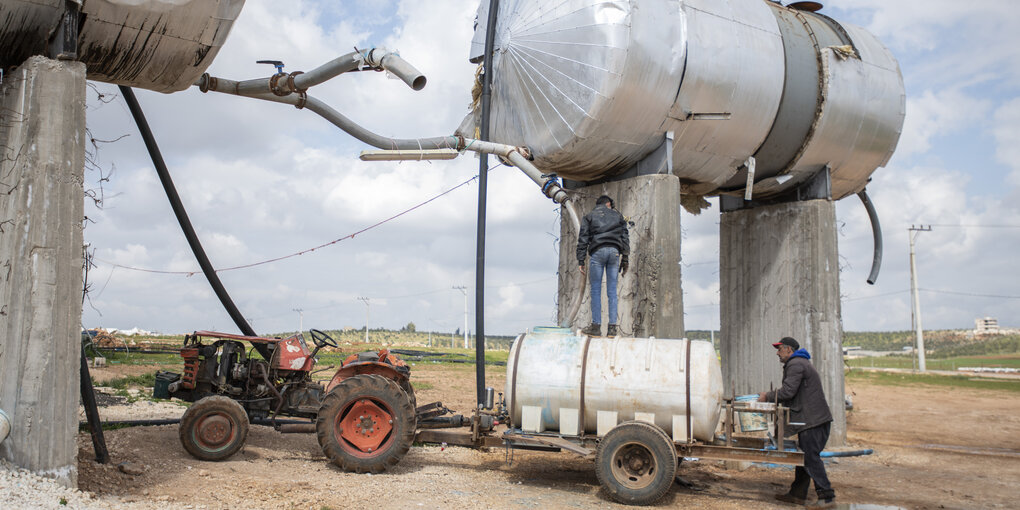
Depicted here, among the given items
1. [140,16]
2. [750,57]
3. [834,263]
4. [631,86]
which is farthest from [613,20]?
[834,263]

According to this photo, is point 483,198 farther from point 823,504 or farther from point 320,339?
point 823,504

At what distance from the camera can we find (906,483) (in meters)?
10.4

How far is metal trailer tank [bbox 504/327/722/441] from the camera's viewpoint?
7.96 meters

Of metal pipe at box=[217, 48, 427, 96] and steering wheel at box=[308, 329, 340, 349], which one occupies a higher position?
metal pipe at box=[217, 48, 427, 96]

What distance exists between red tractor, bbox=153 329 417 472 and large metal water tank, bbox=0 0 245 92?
3251 mm

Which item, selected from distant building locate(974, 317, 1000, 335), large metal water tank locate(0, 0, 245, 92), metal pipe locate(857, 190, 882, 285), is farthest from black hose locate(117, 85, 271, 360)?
distant building locate(974, 317, 1000, 335)

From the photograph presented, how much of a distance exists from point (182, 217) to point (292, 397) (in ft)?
10.1

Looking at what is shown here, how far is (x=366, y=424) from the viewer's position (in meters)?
8.80

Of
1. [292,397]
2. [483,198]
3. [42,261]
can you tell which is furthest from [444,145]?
[42,261]

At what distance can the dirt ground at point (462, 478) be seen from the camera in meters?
7.20

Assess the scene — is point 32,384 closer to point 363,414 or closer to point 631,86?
point 363,414

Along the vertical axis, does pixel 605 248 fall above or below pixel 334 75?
below

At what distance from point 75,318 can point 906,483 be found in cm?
1028

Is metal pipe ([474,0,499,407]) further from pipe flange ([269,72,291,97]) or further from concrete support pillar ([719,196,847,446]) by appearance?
concrete support pillar ([719,196,847,446])
